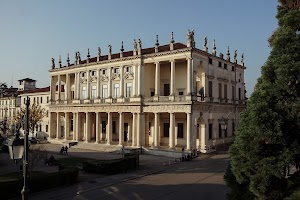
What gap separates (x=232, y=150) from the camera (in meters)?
10.8

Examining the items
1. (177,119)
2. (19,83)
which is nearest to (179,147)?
(177,119)

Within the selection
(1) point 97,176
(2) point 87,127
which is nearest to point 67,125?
(2) point 87,127

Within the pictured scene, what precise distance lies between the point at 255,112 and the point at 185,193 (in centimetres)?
1465

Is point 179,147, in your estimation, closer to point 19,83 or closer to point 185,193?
point 185,193

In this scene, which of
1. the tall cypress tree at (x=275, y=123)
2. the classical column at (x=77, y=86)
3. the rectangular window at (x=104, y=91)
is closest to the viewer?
the tall cypress tree at (x=275, y=123)

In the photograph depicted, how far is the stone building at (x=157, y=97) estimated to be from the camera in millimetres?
43625

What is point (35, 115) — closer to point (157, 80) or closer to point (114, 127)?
point (114, 127)

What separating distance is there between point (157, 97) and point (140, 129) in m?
5.78

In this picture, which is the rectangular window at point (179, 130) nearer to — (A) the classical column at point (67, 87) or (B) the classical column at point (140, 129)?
(B) the classical column at point (140, 129)

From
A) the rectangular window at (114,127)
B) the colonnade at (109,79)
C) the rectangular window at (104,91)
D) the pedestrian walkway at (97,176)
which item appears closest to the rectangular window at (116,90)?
the colonnade at (109,79)

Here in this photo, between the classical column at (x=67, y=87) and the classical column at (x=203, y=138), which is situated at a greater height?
the classical column at (x=67, y=87)

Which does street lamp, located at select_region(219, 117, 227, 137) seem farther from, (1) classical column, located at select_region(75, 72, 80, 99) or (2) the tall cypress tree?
(2) the tall cypress tree

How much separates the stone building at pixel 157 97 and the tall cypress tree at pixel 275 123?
31538 mm

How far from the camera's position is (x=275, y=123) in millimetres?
9633
